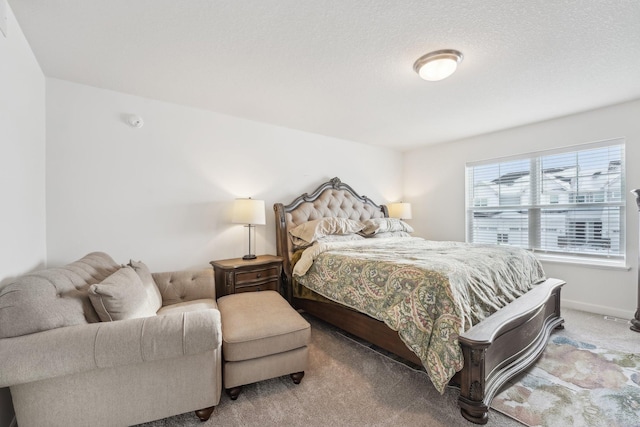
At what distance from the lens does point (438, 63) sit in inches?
79.4

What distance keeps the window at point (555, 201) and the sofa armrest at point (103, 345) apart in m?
4.14

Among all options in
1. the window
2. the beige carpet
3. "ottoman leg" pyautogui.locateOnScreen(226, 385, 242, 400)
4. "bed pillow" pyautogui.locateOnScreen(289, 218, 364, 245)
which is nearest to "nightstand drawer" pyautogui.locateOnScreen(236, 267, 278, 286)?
"bed pillow" pyautogui.locateOnScreen(289, 218, 364, 245)

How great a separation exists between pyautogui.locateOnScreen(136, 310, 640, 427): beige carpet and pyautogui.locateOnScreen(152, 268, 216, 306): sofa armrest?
92 cm

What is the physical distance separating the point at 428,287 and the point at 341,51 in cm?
177

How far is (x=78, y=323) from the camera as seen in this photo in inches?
51.9

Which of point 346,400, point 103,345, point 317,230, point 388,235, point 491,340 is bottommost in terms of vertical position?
point 346,400

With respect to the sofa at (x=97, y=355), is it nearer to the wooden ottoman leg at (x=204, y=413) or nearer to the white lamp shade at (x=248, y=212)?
the wooden ottoman leg at (x=204, y=413)

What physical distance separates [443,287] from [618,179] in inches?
120

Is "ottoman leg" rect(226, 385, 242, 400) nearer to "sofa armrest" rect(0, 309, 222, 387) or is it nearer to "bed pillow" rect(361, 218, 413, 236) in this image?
"sofa armrest" rect(0, 309, 222, 387)

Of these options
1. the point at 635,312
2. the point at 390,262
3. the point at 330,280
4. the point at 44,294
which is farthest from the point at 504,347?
the point at 44,294

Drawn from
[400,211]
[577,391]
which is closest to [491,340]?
[577,391]

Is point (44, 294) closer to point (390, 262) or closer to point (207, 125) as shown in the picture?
point (390, 262)

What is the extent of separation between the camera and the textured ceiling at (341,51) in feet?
5.22

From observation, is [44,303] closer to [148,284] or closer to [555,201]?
[148,284]
